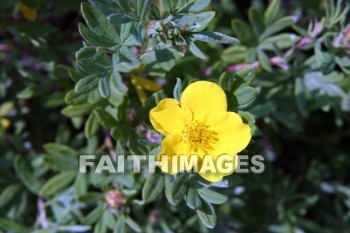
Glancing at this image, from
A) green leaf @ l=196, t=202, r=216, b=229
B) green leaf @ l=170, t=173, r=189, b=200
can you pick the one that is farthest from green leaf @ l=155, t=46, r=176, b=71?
green leaf @ l=196, t=202, r=216, b=229

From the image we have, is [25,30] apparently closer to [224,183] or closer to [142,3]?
[142,3]

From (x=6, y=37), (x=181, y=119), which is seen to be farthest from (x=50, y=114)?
(x=181, y=119)

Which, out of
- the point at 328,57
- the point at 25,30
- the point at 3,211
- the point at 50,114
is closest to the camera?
the point at 328,57

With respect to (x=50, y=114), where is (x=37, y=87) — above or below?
above

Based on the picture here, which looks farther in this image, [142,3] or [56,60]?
[56,60]

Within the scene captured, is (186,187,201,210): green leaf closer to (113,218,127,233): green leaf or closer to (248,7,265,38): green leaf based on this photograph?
(113,218,127,233): green leaf

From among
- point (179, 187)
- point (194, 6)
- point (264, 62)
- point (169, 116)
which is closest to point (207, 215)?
point (179, 187)
